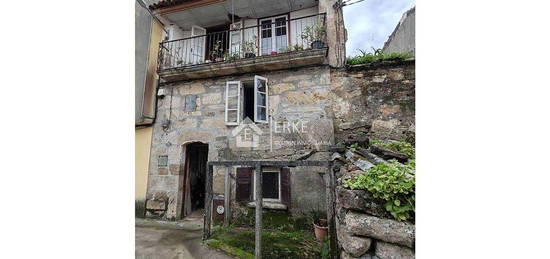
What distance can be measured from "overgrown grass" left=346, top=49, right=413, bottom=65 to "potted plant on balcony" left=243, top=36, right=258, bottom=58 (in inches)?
72.6

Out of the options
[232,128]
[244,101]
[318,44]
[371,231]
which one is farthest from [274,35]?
[371,231]

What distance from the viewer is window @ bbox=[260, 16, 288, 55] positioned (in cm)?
432

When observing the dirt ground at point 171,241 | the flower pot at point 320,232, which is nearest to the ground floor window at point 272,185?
the flower pot at point 320,232

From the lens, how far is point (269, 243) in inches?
113

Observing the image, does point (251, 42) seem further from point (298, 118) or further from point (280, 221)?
point (280, 221)

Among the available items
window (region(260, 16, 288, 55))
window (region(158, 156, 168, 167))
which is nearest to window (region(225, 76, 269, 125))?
window (region(260, 16, 288, 55))

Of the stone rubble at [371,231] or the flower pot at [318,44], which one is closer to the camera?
the stone rubble at [371,231]

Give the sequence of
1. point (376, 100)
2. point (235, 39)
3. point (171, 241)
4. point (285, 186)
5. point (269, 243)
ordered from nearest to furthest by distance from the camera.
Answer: point (269, 243)
point (171, 241)
point (376, 100)
point (285, 186)
point (235, 39)

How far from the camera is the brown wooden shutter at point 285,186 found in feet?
11.8

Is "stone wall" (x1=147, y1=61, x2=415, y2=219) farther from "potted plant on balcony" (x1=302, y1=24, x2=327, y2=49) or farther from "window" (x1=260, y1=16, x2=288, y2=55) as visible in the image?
"window" (x1=260, y1=16, x2=288, y2=55)

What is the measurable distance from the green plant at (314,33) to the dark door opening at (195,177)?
3.27 metres

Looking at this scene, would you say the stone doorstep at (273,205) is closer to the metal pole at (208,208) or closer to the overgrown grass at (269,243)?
the overgrown grass at (269,243)

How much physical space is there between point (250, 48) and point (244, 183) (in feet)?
8.89
